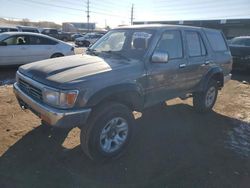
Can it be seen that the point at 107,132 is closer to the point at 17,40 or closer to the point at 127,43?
the point at 127,43

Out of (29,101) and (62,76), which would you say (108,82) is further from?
(29,101)

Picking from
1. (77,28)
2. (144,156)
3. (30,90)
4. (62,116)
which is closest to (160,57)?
(144,156)

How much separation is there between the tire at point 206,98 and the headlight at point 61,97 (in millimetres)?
3549

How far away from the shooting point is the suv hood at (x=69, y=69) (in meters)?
3.41

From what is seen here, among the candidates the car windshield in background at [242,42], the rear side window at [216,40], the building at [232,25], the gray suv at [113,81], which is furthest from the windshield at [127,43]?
the building at [232,25]

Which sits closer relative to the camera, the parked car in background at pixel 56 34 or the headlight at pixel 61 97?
the headlight at pixel 61 97

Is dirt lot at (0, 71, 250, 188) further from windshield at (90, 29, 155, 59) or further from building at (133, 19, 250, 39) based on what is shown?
building at (133, 19, 250, 39)

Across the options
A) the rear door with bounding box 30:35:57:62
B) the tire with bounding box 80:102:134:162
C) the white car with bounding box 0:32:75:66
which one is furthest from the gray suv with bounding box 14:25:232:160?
the rear door with bounding box 30:35:57:62

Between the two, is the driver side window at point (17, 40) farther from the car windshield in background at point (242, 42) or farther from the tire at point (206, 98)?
the car windshield in background at point (242, 42)

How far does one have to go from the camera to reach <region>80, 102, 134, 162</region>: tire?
3.50 metres

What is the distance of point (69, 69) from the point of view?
3.71m

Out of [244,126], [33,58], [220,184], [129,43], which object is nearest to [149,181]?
[220,184]

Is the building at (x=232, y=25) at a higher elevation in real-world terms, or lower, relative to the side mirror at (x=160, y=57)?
higher

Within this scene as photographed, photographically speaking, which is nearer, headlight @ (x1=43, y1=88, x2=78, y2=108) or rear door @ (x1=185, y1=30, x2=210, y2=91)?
headlight @ (x1=43, y1=88, x2=78, y2=108)
